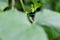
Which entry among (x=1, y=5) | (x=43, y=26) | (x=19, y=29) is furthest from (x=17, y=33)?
(x=1, y=5)

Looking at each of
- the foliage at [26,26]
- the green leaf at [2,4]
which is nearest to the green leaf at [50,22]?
the foliage at [26,26]

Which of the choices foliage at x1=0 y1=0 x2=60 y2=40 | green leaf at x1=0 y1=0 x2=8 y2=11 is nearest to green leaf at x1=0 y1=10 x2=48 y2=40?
foliage at x1=0 y1=0 x2=60 y2=40

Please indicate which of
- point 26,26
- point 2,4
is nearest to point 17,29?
point 26,26

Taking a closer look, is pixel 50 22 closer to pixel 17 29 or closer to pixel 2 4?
pixel 17 29

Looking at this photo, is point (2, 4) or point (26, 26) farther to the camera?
point (2, 4)

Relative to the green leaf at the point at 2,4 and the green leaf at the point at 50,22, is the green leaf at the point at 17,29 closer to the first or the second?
the green leaf at the point at 50,22

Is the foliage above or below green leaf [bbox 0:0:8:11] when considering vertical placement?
above

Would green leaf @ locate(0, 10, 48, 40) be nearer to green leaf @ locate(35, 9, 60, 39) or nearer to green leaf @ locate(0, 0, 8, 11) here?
green leaf @ locate(35, 9, 60, 39)
